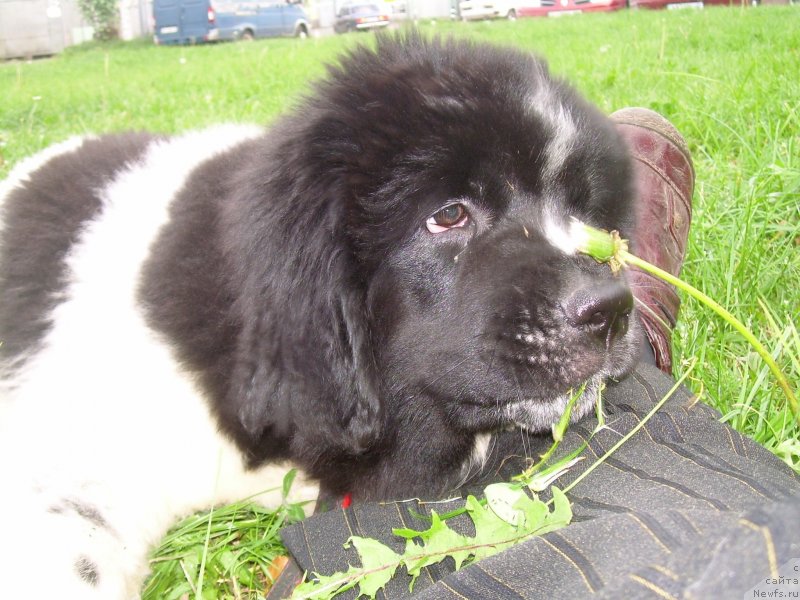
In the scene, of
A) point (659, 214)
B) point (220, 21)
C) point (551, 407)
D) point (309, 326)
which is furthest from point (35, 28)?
point (551, 407)

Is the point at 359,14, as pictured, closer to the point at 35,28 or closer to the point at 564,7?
the point at 564,7

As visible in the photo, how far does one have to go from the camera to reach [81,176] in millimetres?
2508

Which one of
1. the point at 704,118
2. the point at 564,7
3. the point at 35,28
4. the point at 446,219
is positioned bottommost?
the point at 704,118

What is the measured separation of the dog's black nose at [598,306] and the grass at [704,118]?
480 millimetres

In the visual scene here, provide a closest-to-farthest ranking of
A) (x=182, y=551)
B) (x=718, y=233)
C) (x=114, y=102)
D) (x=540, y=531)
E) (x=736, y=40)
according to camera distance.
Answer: (x=540, y=531), (x=182, y=551), (x=718, y=233), (x=736, y=40), (x=114, y=102)

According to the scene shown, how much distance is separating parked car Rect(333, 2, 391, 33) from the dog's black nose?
49.1ft

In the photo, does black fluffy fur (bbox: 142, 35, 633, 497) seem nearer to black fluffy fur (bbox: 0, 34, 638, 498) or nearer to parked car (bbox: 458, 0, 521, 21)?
black fluffy fur (bbox: 0, 34, 638, 498)

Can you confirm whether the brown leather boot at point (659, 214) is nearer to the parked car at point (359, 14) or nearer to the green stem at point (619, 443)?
the green stem at point (619, 443)

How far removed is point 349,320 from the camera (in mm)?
1705

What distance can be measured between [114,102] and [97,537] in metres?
5.99

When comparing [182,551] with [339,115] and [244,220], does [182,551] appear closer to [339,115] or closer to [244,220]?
[244,220]

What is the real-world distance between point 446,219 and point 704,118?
268 centimetres

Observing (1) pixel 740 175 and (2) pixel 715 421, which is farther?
(1) pixel 740 175

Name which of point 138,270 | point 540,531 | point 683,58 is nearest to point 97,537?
point 138,270
